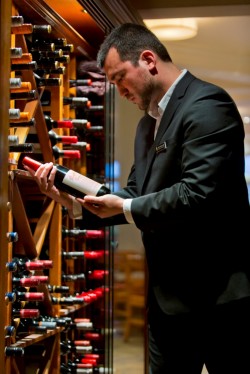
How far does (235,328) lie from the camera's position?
6.02 feet

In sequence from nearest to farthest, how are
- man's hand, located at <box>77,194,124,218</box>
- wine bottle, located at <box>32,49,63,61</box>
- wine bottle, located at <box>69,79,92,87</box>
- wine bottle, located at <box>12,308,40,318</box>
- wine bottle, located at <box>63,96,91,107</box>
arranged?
1. man's hand, located at <box>77,194,124,218</box>
2. wine bottle, located at <box>12,308,40,318</box>
3. wine bottle, located at <box>32,49,63,61</box>
4. wine bottle, located at <box>63,96,91,107</box>
5. wine bottle, located at <box>69,79,92,87</box>

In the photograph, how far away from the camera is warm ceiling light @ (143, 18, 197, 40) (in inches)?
154

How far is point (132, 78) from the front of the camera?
6.55ft

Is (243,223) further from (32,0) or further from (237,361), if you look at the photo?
(32,0)

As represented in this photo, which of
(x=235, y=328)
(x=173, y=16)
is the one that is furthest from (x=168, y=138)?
(x=173, y=16)

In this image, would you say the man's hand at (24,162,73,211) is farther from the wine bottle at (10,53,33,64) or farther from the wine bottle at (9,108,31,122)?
the wine bottle at (10,53,33,64)

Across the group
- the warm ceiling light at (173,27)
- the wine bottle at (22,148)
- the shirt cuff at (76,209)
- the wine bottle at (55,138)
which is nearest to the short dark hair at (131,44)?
the wine bottle at (22,148)

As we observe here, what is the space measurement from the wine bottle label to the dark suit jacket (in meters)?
0.16

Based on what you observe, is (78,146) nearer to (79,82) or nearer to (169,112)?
(79,82)

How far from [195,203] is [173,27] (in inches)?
98.0

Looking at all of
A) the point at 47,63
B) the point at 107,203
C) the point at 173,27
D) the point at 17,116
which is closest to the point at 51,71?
the point at 47,63

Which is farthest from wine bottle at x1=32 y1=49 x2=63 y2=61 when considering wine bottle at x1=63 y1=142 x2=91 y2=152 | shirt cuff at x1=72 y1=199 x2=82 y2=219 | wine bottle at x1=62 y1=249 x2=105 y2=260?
wine bottle at x1=62 y1=249 x2=105 y2=260

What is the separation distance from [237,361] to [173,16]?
255 centimetres

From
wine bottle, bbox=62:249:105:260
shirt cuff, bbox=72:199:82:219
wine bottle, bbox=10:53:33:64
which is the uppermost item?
wine bottle, bbox=10:53:33:64
